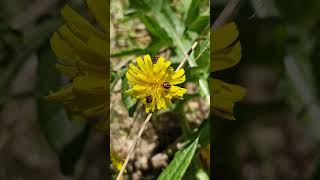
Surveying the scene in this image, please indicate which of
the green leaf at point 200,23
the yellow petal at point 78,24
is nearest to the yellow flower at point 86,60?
the yellow petal at point 78,24

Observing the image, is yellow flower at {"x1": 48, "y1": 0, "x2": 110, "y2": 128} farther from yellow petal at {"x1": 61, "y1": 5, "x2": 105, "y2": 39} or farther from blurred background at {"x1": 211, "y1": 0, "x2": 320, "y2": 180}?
blurred background at {"x1": 211, "y1": 0, "x2": 320, "y2": 180}

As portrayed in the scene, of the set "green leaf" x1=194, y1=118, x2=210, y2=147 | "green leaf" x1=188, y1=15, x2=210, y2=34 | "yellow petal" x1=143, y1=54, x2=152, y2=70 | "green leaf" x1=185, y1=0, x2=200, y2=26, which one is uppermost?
"green leaf" x1=185, y1=0, x2=200, y2=26

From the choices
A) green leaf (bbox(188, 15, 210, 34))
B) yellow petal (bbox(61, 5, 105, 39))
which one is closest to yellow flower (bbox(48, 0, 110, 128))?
yellow petal (bbox(61, 5, 105, 39))

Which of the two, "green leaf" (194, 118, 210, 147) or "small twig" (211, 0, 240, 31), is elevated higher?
"small twig" (211, 0, 240, 31)

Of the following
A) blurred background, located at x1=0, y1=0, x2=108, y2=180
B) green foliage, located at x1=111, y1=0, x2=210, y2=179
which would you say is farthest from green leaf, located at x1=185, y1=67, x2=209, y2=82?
blurred background, located at x1=0, y1=0, x2=108, y2=180

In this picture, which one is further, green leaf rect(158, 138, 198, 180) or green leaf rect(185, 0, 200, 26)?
green leaf rect(185, 0, 200, 26)

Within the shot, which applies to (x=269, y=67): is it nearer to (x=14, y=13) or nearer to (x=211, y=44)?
(x=211, y=44)
